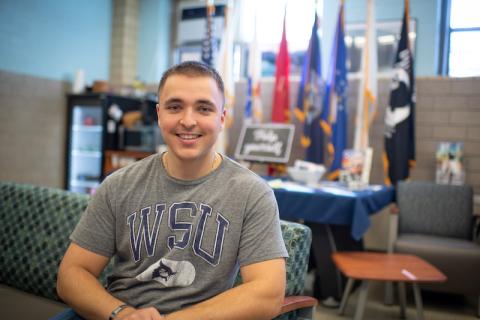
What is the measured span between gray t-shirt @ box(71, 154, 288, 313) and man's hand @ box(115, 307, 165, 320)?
78 millimetres

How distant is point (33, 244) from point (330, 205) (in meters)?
1.78

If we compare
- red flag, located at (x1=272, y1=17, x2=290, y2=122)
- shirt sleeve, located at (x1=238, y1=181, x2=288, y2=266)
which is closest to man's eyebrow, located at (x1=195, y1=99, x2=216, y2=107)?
shirt sleeve, located at (x1=238, y1=181, x2=288, y2=266)

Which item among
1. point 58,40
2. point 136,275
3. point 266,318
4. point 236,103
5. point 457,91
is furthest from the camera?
point 58,40

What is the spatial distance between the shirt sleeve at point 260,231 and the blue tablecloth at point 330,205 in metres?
1.60

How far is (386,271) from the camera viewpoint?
242 cm

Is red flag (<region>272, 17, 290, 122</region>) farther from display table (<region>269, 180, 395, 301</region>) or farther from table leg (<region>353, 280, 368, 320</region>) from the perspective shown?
table leg (<region>353, 280, 368, 320</region>)

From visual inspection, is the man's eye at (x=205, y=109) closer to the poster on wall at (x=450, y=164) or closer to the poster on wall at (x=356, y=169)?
the poster on wall at (x=356, y=169)

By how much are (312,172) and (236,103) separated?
6.50 feet

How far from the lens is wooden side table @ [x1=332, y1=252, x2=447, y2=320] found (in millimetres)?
2314

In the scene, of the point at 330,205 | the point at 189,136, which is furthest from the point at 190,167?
the point at 330,205

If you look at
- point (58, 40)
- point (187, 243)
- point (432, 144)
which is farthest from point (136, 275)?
point (58, 40)

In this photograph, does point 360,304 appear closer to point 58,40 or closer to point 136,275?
point 136,275

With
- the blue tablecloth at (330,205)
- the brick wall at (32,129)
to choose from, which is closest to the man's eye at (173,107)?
the blue tablecloth at (330,205)

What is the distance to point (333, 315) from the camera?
287 centimetres
